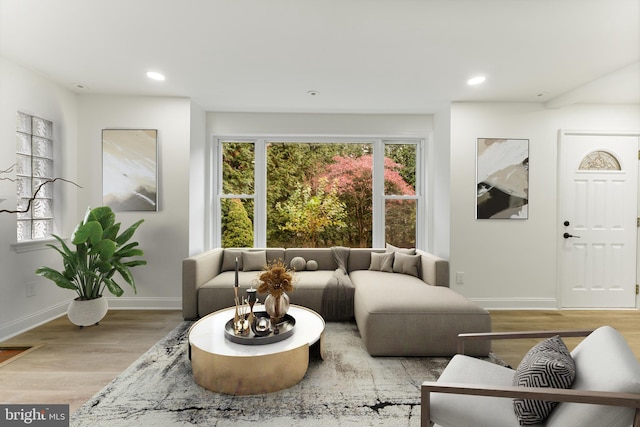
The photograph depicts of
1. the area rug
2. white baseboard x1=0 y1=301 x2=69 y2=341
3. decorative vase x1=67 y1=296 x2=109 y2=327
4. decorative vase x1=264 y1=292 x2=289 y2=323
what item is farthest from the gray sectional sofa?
white baseboard x1=0 y1=301 x2=69 y2=341

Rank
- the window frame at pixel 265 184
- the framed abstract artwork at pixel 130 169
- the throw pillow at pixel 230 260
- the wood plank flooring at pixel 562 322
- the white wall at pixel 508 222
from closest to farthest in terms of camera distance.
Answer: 1. the wood plank flooring at pixel 562 322
2. the framed abstract artwork at pixel 130 169
3. the white wall at pixel 508 222
4. the throw pillow at pixel 230 260
5. the window frame at pixel 265 184

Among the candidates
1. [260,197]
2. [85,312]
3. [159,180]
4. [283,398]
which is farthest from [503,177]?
[85,312]

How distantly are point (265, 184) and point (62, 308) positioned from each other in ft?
8.85

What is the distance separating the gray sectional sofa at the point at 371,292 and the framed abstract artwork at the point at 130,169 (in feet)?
3.21

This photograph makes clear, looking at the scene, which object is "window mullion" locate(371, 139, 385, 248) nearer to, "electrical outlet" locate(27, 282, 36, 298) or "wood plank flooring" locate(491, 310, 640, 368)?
"wood plank flooring" locate(491, 310, 640, 368)

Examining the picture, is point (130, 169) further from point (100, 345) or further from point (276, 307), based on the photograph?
point (276, 307)

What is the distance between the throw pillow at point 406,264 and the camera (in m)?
3.64

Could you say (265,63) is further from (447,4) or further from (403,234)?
(403,234)

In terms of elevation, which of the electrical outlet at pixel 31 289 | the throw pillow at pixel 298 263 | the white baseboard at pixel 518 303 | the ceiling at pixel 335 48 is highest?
the ceiling at pixel 335 48

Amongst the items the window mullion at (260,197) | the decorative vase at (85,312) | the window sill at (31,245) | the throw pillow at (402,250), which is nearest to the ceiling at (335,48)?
the window mullion at (260,197)

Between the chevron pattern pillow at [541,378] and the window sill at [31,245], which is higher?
the window sill at [31,245]

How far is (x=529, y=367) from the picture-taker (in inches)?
50.1

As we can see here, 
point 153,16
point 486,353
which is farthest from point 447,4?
point 486,353

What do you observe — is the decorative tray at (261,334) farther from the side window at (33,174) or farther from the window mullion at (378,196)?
the side window at (33,174)
